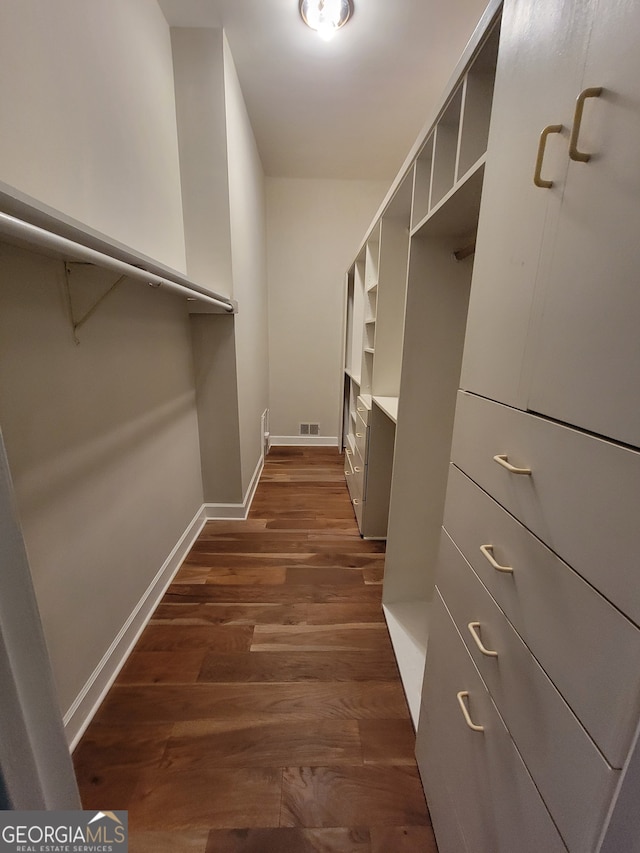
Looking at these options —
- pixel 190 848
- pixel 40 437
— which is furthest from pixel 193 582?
pixel 40 437


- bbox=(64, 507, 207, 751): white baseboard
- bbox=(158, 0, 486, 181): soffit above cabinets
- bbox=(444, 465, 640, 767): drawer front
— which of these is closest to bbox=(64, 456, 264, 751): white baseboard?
bbox=(64, 507, 207, 751): white baseboard

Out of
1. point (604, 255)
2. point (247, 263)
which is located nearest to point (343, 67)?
point (247, 263)

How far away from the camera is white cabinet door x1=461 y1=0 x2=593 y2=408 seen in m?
0.49

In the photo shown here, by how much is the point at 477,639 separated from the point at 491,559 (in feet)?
0.61

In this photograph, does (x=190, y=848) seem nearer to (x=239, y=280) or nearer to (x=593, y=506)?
(x=593, y=506)

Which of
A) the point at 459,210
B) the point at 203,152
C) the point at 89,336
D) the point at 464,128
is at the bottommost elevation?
the point at 89,336

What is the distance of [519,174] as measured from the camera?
1.95ft

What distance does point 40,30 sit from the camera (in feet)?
2.91

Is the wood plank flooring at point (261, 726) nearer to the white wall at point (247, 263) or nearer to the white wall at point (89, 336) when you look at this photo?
the white wall at point (89, 336)

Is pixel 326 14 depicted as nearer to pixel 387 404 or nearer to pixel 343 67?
pixel 343 67

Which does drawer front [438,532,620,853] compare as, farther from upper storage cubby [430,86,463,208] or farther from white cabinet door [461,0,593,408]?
upper storage cubby [430,86,463,208]

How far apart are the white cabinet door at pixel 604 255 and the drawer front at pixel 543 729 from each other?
40 centimetres

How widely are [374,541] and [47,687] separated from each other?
190 cm

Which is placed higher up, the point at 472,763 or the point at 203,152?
the point at 203,152
